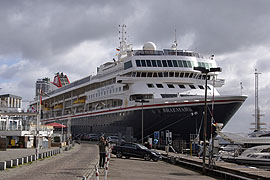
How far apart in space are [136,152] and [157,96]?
15.5 metres

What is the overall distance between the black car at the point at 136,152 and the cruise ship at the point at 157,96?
8848 mm

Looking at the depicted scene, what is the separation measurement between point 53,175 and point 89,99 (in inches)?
1853

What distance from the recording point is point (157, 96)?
43375mm

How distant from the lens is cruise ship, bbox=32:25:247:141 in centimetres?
3988

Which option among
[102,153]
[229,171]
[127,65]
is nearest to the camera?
[229,171]

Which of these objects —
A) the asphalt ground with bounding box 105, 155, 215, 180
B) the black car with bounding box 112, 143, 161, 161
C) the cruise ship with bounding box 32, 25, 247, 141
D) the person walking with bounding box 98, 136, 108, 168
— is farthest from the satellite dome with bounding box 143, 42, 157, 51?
the person walking with bounding box 98, 136, 108, 168

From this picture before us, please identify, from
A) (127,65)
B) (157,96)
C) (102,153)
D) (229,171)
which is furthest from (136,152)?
(127,65)

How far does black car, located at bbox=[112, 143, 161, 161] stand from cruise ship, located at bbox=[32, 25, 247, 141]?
885 centimetres

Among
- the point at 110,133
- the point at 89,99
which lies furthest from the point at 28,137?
the point at 89,99

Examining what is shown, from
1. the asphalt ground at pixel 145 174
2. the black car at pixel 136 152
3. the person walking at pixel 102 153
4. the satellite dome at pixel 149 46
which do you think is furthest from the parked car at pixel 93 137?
the person walking at pixel 102 153

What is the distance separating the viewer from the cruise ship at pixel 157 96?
1570 inches

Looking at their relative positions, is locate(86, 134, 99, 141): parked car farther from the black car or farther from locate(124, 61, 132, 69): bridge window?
the black car

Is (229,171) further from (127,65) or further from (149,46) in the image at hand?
(149,46)

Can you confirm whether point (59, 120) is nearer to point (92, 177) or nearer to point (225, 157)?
point (225, 157)
